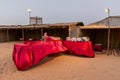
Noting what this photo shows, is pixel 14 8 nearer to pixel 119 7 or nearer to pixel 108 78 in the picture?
pixel 119 7

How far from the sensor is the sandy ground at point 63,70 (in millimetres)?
8586

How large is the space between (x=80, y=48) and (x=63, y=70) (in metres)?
3.94

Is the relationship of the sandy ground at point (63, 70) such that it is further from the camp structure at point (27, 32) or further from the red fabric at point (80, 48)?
the camp structure at point (27, 32)

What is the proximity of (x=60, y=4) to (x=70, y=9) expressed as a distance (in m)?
1.56

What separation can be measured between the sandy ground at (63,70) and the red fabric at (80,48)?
1.52 meters

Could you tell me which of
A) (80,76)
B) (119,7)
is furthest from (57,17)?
(80,76)

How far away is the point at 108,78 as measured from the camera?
831 centimetres

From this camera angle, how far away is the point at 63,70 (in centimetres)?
962

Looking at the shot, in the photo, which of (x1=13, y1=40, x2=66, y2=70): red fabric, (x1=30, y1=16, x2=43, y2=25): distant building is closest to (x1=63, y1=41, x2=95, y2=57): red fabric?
(x1=13, y1=40, x2=66, y2=70): red fabric

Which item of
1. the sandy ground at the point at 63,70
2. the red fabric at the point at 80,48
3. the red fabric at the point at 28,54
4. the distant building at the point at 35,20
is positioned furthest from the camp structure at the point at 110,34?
the distant building at the point at 35,20

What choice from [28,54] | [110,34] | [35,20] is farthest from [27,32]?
[28,54]

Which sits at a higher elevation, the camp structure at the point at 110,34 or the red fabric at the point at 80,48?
the camp structure at the point at 110,34

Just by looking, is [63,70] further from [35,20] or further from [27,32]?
[35,20]

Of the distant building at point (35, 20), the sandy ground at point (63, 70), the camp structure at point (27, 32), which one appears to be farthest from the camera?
the distant building at point (35, 20)
